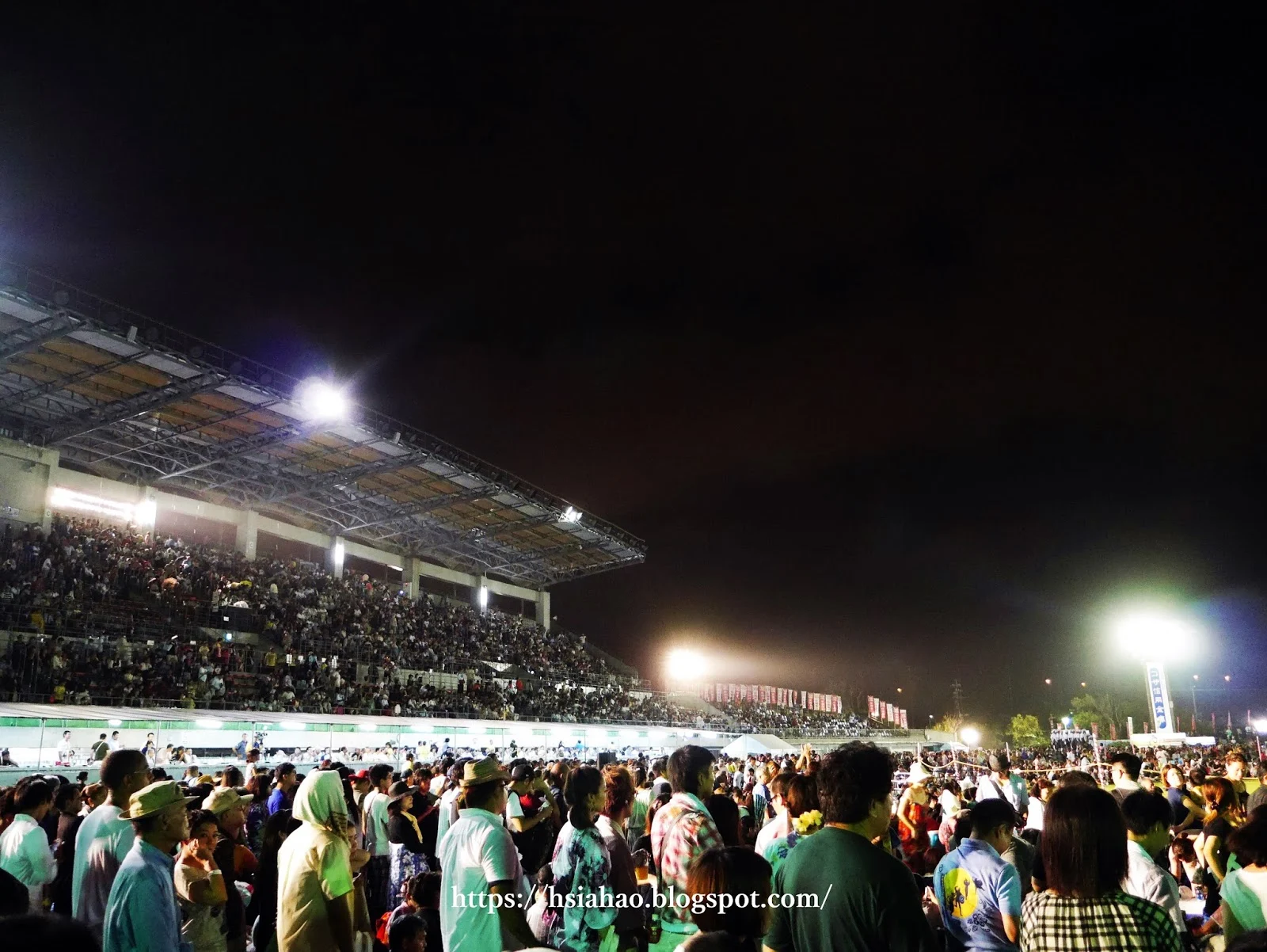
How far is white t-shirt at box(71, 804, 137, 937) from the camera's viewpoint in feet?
14.4

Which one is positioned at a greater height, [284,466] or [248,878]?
[284,466]

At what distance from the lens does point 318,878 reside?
4051 millimetres

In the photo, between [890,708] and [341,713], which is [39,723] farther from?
[890,708]

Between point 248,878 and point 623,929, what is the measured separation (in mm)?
4411

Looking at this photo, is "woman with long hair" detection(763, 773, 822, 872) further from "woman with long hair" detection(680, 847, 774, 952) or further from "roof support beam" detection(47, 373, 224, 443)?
"roof support beam" detection(47, 373, 224, 443)

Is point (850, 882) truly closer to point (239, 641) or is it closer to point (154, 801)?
point (154, 801)

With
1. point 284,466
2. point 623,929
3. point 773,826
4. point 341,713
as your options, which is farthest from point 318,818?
point 284,466

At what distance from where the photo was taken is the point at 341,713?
82.8 ft

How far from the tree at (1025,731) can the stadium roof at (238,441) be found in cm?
6279

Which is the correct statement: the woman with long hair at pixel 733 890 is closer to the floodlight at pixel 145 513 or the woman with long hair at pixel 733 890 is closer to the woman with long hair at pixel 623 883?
the woman with long hair at pixel 623 883

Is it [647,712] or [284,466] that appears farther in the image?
[647,712]

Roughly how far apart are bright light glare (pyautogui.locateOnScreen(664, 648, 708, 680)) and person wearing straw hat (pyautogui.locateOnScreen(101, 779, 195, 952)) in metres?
57.6

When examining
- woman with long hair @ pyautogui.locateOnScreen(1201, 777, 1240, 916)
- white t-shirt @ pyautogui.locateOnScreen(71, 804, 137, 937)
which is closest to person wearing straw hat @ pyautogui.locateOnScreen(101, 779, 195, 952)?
white t-shirt @ pyautogui.locateOnScreen(71, 804, 137, 937)

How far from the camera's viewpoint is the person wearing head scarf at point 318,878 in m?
4.03
